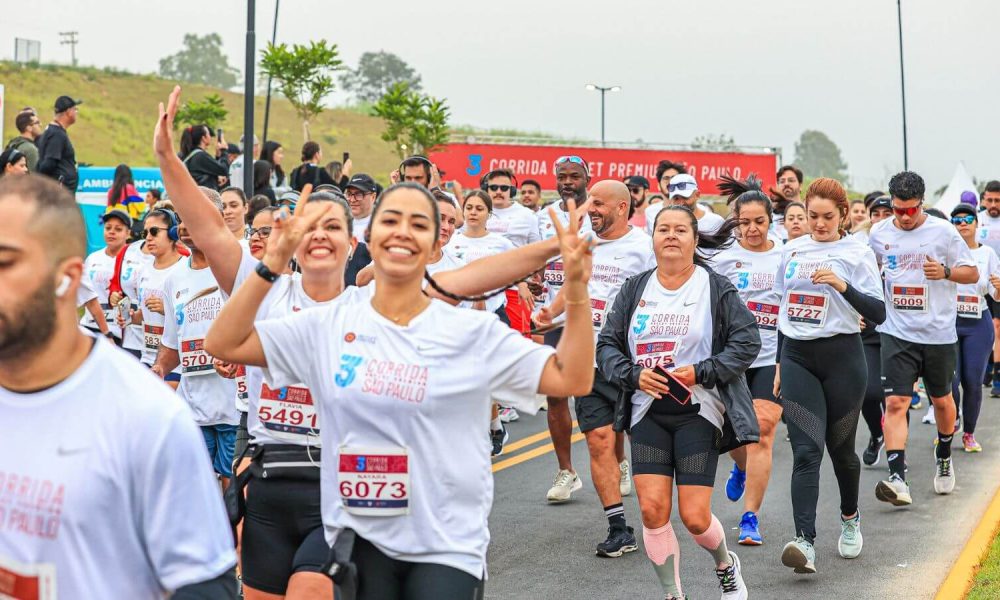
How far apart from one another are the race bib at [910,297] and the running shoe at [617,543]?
3487 mm

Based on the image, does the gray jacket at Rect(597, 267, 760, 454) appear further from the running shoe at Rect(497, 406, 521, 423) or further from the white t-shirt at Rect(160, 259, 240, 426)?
the running shoe at Rect(497, 406, 521, 423)

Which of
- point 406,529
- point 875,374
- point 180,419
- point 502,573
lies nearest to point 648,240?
point 502,573

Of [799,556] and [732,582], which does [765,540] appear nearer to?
[799,556]

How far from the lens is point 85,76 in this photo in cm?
8125

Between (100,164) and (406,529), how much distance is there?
197 ft

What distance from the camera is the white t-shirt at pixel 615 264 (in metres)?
9.25

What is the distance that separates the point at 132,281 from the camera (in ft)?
36.3

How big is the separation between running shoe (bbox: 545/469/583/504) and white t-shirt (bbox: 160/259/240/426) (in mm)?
3105

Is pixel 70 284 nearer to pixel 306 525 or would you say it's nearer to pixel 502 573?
pixel 306 525

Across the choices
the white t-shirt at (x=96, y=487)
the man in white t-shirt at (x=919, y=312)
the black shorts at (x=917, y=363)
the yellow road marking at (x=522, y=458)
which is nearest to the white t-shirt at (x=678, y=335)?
the man in white t-shirt at (x=919, y=312)


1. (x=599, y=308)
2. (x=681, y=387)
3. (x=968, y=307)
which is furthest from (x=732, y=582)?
(x=968, y=307)

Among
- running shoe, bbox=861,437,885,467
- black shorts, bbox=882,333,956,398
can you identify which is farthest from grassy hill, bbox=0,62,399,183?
black shorts, bbox=882,333,956,398

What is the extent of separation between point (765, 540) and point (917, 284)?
9.45ft

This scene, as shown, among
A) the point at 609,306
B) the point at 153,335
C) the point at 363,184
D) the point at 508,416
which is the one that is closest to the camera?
the point at 153,335
